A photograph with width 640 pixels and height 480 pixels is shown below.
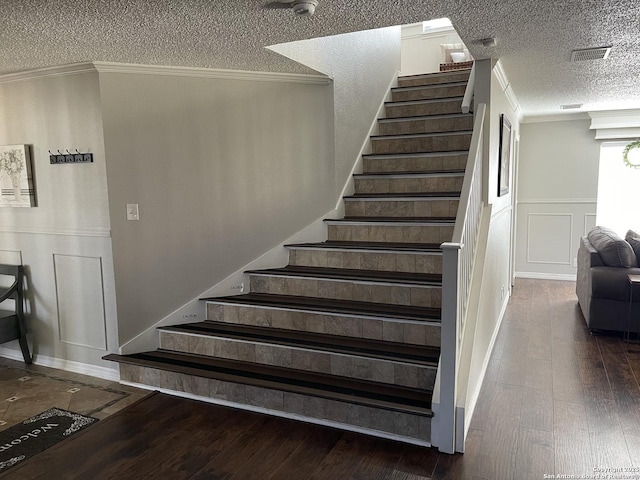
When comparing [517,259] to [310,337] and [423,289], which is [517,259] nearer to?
[423,289]

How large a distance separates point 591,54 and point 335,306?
2.37m

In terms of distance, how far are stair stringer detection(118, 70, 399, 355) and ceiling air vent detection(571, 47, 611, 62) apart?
1988 millimetres

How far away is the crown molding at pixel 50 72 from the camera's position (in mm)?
3268

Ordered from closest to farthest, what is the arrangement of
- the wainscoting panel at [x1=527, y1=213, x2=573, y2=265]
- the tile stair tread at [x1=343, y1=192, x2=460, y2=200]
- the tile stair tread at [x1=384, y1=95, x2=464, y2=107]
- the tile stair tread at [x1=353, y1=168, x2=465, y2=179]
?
the tile stair tread at [x1=343, y1=192, x2=460, y2=200]
the tile stair tread at [x1=353, y1=168, x2=465, y2=179]
the tile stair tread at [x1=384, y1=95, x2=464, y2=107]
the wainscoting panel at [x1=527, y1=213, x2=573, y2=265]

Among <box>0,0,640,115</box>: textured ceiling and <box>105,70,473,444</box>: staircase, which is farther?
<box>105,70,473,444</box>: staircase

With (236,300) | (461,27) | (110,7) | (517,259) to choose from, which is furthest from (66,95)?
(517,259)

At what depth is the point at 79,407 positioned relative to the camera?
310cm

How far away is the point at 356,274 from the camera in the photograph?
3.60 m

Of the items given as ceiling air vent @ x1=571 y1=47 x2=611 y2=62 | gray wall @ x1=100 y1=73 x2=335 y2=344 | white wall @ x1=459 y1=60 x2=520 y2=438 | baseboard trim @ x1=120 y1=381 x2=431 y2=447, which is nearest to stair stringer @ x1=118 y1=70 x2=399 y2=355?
gray wall @ x1=100 y1=73 x2=335 y2=344

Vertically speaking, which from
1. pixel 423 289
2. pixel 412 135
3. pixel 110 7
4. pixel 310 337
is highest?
pixel 110 7

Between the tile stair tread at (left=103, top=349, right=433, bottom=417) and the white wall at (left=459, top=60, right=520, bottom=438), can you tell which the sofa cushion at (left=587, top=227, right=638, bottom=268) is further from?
the tile stair tread at (left=103, top=349, right=433, bottom=417)

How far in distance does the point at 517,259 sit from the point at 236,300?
15.6 feet

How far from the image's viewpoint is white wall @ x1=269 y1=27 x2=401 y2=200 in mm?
4012

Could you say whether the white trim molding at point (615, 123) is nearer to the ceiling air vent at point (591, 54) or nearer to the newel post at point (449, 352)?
the ceiling air vent at point (591, 54)
